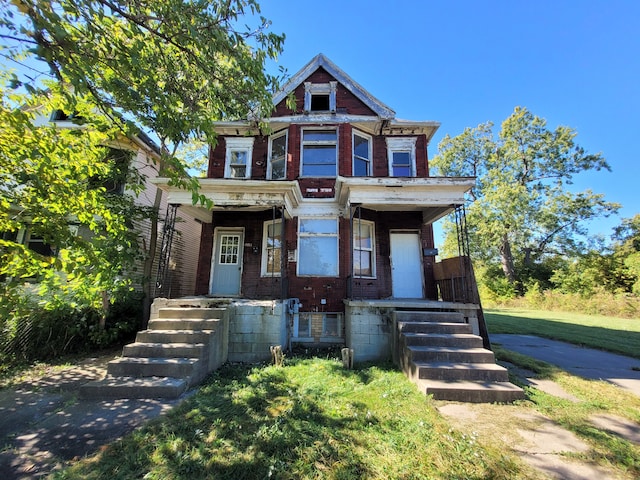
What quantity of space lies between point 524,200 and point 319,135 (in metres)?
22.1

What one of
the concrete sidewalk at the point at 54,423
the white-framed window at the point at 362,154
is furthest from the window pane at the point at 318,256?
Result: the concrete sidewalk at the point at 54,423

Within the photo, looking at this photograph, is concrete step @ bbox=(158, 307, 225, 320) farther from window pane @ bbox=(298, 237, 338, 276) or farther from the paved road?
A: the paved road

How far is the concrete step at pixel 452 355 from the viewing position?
15.8ft

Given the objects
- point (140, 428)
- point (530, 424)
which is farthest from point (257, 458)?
point (530, 424)

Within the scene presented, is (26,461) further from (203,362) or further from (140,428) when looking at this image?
(203,362)

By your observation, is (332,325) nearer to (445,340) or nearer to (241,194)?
(445,340)

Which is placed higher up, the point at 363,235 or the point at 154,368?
the point at 363,235

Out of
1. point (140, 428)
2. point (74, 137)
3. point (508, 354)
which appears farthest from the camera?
point (508, 354)

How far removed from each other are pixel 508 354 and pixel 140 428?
746cm

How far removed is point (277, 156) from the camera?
9.68m

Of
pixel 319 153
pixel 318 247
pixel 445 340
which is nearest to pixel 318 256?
pixel 318 247

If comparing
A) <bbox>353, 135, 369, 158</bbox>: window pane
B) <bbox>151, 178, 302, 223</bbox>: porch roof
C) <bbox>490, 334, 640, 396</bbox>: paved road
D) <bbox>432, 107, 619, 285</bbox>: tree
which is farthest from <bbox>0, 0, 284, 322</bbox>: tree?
<bbox>432, 107, 619, 285</bbox>: tree

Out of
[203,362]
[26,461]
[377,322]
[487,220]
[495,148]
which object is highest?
[495,148]

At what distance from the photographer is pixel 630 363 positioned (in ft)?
20.1
